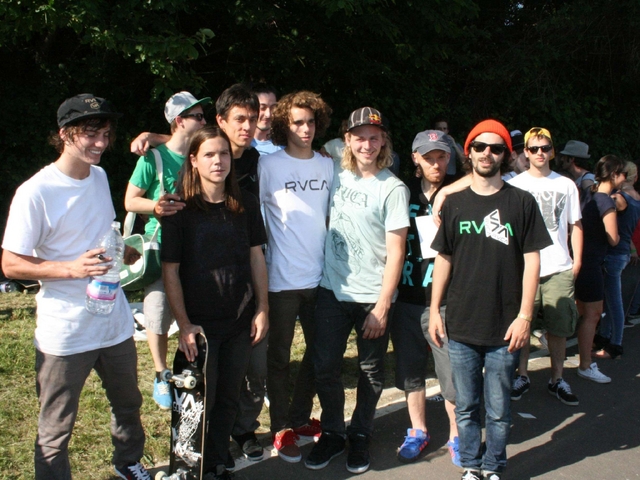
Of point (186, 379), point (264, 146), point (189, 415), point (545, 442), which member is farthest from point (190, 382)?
point (545, 442)

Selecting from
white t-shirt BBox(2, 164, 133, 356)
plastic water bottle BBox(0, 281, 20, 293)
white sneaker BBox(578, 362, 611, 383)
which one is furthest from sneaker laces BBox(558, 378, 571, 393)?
plastic water bottle BBox(0, 281, 20, 293)

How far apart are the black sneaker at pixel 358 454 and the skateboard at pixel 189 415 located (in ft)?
3.17

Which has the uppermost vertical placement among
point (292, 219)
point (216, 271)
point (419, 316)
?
point (292, 219)

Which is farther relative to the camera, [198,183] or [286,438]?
[286,438]

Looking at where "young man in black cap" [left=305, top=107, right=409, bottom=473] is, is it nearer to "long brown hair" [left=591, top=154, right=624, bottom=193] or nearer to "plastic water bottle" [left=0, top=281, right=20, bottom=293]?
"long brown hair" [left=591, top=154, right=624, bottom=193]

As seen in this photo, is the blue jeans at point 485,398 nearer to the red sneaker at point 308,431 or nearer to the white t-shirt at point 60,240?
the red sneaker at point 308,431

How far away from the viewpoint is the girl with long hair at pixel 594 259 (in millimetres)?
5328

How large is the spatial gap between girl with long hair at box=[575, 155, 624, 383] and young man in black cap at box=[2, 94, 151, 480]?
395 cm

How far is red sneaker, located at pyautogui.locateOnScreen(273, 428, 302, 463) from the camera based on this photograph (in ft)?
12.5

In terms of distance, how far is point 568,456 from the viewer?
4.03 meters

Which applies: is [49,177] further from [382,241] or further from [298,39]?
Answer: [298,39]

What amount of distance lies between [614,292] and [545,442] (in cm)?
232

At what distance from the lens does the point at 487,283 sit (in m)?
3.43

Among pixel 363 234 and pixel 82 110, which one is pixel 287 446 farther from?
pixel 82 110
